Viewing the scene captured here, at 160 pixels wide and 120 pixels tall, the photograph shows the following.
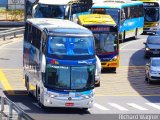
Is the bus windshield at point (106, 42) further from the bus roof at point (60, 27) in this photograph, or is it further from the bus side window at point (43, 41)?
the bus side window at point (43, 41)

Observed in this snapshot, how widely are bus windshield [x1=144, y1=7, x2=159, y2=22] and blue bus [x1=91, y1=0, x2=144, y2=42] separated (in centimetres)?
329

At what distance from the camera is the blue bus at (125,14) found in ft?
Answer: 185

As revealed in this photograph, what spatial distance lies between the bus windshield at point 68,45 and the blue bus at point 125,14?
25.0 meters

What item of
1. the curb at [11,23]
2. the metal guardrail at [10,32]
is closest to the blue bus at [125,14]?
the metal guardrail at [10,32]

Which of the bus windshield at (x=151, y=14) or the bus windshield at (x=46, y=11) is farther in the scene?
the bus windshield at (x=151, y=14)

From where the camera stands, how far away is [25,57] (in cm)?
3625

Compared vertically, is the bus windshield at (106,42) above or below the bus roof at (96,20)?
below

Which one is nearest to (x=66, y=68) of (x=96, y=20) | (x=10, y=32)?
(x=96, y=20)

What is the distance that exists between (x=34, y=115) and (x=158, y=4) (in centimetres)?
4071

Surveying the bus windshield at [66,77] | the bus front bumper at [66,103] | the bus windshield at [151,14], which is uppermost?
the bus windshield at [66,77]

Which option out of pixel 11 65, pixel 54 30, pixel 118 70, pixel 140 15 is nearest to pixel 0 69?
pixel 11 65

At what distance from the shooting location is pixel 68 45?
3084 cm

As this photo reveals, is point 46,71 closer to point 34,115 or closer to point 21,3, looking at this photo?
point 34,115

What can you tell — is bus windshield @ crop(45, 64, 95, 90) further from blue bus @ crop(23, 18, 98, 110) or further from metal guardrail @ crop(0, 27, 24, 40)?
metal guardrail @ crop(0, 27, 24, 40)
